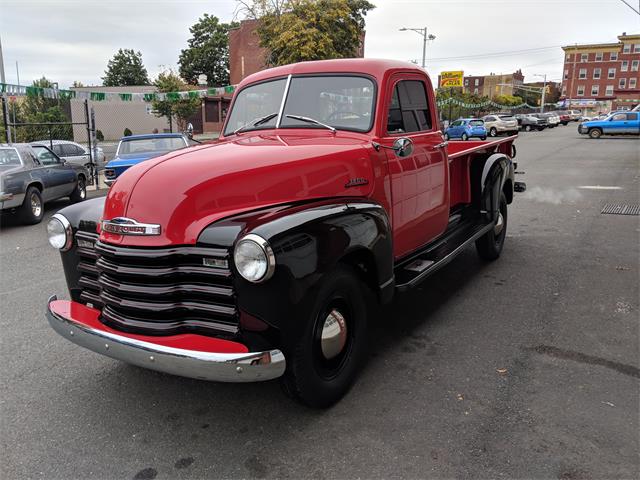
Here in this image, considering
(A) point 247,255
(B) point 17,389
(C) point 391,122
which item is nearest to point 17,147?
(B) point 17,389

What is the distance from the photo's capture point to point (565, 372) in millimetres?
3609

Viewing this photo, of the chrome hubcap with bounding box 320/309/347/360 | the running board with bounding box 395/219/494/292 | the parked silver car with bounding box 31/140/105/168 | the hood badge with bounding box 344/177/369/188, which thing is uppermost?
the hood badge with bounding box 344/177/369/188

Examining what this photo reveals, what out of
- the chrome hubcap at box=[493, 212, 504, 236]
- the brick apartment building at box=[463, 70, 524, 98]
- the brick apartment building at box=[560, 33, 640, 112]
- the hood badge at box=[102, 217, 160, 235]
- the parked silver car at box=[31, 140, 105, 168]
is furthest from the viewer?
the brick apartment building at box=[463, 70, 524, 98]

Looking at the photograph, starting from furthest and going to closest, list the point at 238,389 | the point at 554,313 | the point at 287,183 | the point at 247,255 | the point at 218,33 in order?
the point at 218,33
the point at 554,313
the point at 238,389
the point at 287,183
the point at 247,255

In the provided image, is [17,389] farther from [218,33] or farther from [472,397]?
[218,33]

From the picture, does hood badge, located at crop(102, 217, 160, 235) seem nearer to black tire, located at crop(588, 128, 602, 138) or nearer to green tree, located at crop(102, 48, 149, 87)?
black tire, located at crop(588, 128, 602, 138)

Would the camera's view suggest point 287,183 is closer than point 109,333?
No

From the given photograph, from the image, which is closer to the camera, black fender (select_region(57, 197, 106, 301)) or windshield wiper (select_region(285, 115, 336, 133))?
black fender (select_region(57, 197, 106, 301))

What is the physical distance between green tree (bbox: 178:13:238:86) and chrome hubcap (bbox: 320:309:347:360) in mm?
69027

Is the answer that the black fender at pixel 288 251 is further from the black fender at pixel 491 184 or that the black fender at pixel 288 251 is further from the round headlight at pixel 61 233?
the black fender at pixel 491 184

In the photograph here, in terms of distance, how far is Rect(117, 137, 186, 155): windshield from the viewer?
1248cm

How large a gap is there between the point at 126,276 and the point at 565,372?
2.96 metres

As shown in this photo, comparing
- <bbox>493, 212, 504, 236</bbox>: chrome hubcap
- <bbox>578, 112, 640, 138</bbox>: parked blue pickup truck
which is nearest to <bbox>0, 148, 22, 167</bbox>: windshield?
<bbox>493, 212, 504, 236</bbox>: chrome hubcap

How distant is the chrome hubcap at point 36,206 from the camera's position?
32.7ft
